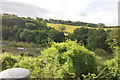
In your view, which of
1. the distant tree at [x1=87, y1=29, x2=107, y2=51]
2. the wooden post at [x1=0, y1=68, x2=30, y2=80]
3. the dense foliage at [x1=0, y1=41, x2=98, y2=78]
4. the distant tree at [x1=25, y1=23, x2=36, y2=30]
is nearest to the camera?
the wooden post at [x1=0, y1=68, x2=30, y2=80]

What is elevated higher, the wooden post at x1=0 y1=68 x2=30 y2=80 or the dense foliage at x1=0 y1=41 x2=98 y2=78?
the wooden post at x1=0 y1=68 x2=30 y2=80

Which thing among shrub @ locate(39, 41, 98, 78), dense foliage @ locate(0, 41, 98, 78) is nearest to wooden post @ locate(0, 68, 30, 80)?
dense foliage @ locate(0, 41, 98, 78)

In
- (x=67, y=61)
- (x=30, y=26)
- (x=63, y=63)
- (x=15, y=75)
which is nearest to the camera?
(x=15, y=75)

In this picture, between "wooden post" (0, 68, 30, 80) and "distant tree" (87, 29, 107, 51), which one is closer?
"wooden post" (0, 68, 30, 80)

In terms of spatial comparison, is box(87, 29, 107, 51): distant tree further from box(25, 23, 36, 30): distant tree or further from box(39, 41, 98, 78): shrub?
box(39, 41, 98, 78): shrub

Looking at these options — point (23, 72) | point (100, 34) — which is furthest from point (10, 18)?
point (23, 72)

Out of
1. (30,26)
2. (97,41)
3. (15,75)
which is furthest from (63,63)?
(30,26)

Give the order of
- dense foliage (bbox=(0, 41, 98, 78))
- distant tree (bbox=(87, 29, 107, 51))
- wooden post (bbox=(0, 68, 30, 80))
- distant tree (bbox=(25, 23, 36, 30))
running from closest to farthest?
1. wooden post (bbox=(0, 68, 30, 80))
2. dense foliage (bbox=(0, 41, 98, 78))
3. distant tree (bbox=(87, 29, 107, 51))
4. distant tree (bbox=(25, 23, 36, 30))

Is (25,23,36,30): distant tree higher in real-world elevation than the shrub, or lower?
higher

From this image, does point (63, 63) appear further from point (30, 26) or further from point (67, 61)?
point (30, 26)

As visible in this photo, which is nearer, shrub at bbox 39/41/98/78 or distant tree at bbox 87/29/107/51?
shrub at bbox 39/41/98/78

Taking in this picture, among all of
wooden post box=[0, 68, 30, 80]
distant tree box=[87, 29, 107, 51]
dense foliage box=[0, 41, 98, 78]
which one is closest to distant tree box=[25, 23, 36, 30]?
distant tree box=[87, 29, 107, 51]

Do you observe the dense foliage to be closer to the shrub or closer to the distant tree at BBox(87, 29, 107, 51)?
the shrub

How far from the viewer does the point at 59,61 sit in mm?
3502
